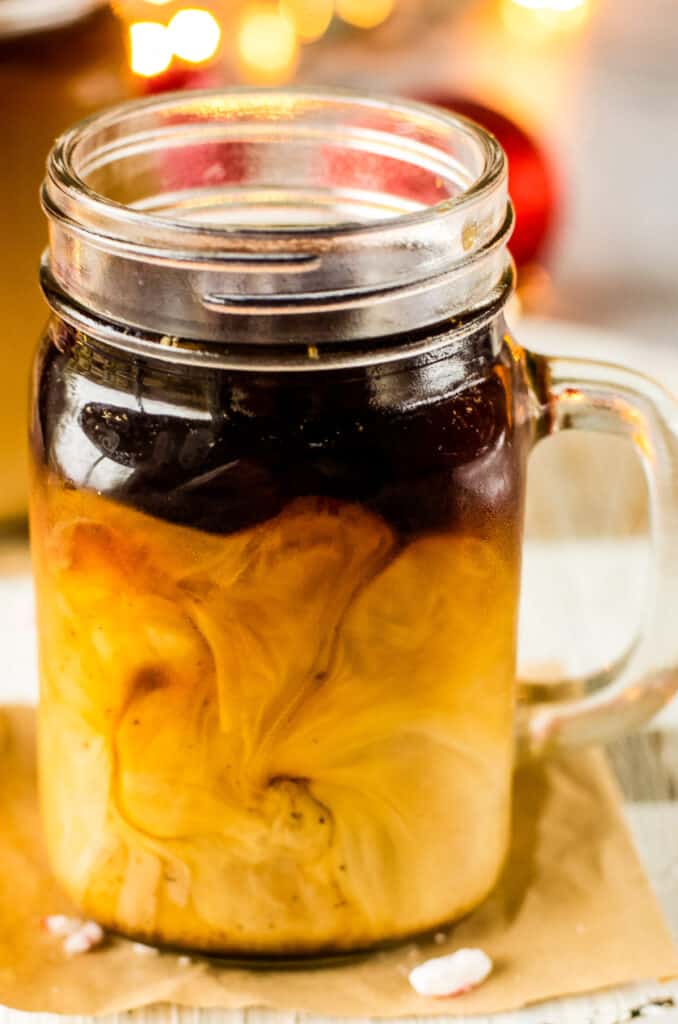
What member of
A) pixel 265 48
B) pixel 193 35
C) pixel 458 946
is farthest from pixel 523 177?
pixel 458 946

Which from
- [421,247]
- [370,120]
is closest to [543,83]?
[370,120]

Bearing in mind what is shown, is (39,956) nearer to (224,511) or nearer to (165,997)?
(165,997)

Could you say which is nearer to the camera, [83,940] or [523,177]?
[83,940]

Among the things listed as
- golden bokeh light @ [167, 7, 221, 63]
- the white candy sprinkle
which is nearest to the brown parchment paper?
the white candy sprinkle

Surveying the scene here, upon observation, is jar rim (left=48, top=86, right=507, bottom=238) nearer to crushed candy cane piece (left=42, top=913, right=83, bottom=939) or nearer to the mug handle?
the mug handle

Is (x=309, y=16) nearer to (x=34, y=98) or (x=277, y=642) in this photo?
(x=34, y=98)
